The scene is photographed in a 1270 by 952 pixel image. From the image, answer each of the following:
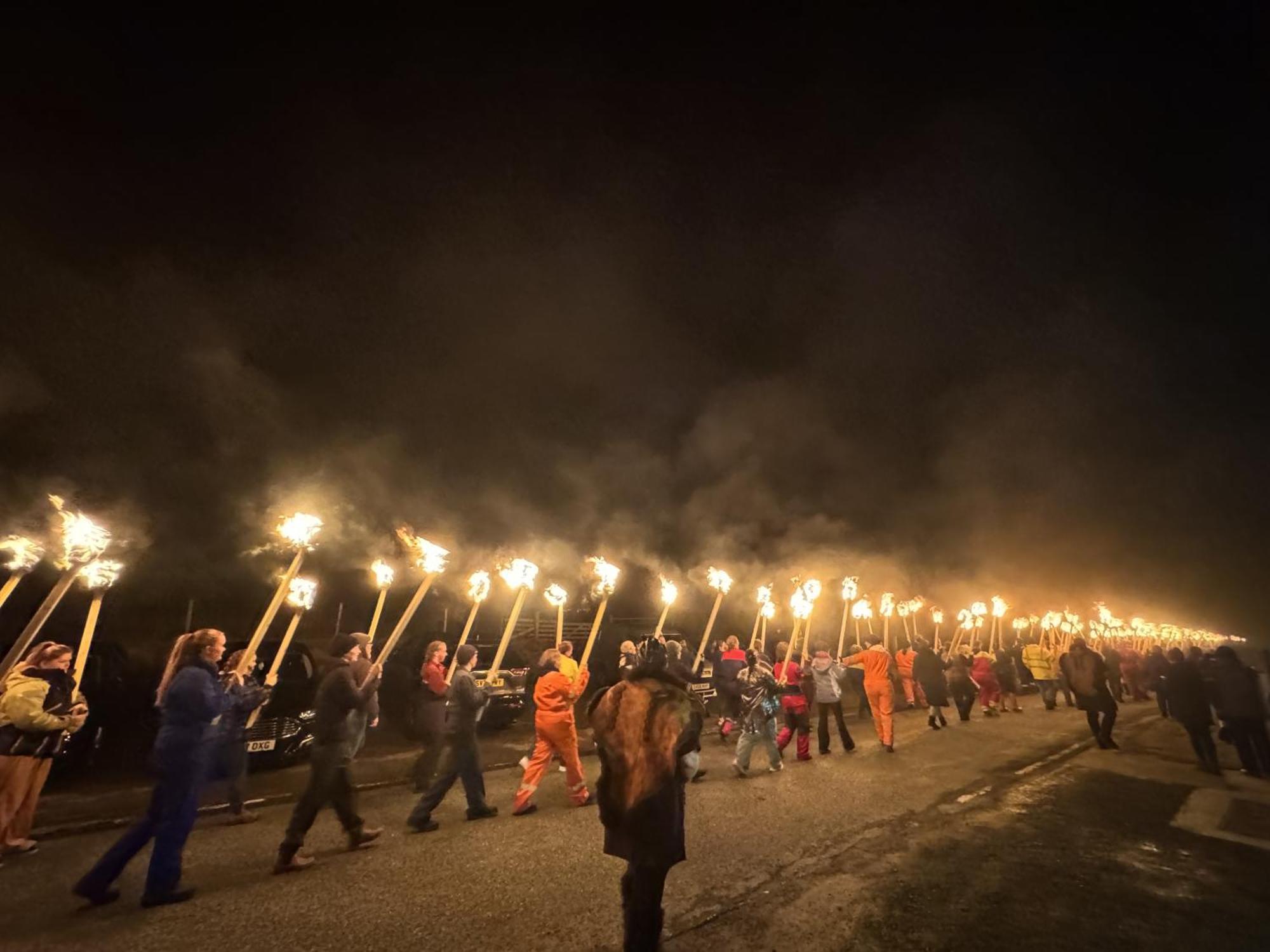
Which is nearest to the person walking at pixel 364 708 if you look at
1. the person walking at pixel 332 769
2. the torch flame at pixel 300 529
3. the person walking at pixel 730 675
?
the person walking at pixel 332 769

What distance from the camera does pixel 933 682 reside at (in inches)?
461

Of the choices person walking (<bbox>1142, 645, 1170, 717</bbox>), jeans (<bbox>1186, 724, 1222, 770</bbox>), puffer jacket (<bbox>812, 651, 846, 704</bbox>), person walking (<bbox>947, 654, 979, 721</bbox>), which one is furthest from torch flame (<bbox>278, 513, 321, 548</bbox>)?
person walking (<bbox>1142, 645, 1170, 717</bbox>)

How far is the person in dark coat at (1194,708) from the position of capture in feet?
27.2

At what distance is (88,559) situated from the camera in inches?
215

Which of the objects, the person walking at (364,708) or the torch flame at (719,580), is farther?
the torch flame at (719,580)

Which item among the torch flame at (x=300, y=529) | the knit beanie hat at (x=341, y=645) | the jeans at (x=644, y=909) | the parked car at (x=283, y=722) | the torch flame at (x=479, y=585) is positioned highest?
the torch flame at (x=300, y=529)

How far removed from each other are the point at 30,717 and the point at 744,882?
6017 mm

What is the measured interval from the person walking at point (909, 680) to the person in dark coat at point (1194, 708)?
525 cm

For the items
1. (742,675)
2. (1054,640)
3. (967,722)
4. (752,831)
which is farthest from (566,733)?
(1054,640)

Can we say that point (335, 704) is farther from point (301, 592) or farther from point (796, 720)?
point (301, 592)

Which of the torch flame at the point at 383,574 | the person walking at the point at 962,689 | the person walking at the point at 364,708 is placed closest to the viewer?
the person walking at the point at 364,708

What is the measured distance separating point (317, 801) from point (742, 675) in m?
5.45

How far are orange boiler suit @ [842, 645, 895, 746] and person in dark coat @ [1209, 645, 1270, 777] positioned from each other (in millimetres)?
4579

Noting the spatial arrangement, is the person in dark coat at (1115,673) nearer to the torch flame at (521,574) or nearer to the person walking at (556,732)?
the torch flame at (521,574)
